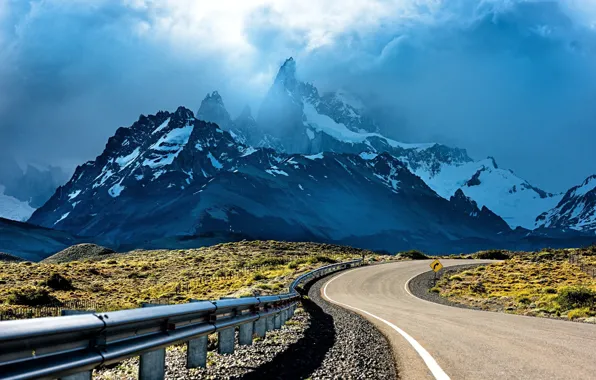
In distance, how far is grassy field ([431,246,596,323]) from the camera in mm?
21375

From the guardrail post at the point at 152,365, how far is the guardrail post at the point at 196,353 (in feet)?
4.25

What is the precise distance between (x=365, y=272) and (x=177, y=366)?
42.4 meters

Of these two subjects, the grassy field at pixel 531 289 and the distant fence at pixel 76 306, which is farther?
the distant fence at pixel 76 306

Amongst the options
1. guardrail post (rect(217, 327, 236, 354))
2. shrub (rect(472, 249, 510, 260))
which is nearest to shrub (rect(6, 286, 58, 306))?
guardrail post (rect(217, 327, 236, 354))

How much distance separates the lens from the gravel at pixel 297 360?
24.5 ft

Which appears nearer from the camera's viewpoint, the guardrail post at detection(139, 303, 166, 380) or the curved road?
the guardrail post at detection(139, 303, 166, 380)

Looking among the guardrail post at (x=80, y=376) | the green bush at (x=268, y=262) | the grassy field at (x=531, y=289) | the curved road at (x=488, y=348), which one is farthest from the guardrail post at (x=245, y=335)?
the green bush at (x=268, y=262)

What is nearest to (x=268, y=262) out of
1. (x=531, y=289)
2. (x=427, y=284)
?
(x=427, y=284)

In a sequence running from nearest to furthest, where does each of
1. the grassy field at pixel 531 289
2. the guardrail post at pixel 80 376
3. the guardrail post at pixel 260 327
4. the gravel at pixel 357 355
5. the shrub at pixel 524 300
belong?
the guardrail post at pixel 80 376 → the gravel at pixel 357 355 → the guardrail post at pixel 260 327 → the grassy field at pixel 531 289 → the shrub at pixel 524 300

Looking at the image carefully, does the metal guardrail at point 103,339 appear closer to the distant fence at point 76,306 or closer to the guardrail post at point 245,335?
the guardrail post at point 245,335

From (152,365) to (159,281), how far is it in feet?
158

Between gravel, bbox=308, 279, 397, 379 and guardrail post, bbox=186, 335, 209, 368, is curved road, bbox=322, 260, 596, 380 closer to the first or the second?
gravel, bbox=308, 279, 397, 379

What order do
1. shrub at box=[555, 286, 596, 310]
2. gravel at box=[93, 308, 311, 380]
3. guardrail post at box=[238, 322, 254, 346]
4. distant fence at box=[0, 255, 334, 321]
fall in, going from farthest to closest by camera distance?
distant fence at box=[0, 255, 334, 321], shrub at box=[555, 286, 596, 310], guardrail post at box=[238, 322, 254, 346], gravel at box=[93, 308, 311, 380]

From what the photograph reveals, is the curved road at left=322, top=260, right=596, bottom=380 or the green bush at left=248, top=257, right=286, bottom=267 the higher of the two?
→ the green bush at left=248, top=257, right=286, bottom=267
